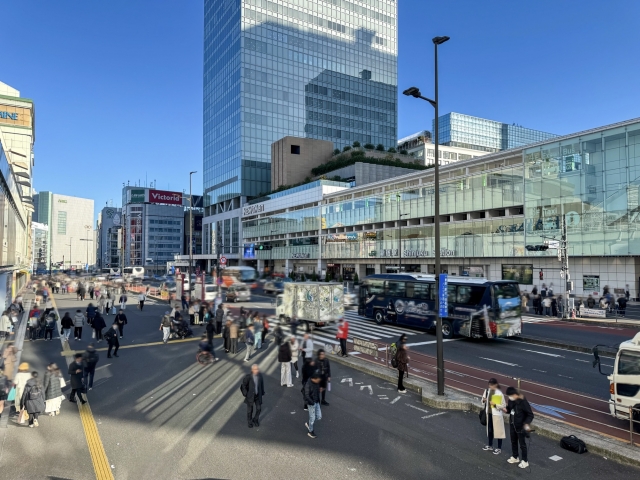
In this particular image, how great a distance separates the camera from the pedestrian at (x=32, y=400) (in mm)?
9633

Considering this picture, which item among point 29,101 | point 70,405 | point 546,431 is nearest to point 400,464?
point 546,431

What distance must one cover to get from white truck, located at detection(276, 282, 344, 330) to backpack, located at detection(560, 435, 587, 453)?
15.5 meters

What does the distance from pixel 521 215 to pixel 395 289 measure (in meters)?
23.3

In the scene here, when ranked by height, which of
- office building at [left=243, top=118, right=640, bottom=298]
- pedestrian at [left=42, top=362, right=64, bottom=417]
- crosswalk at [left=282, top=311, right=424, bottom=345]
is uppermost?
office building at [left=243, top=118, right=640, bottom=298]

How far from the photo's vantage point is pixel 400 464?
7918 mm

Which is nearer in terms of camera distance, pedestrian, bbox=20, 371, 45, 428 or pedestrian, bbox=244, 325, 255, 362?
pedestrian, bbox=20, 371, 45, 428

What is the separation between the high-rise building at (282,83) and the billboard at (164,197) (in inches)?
1760

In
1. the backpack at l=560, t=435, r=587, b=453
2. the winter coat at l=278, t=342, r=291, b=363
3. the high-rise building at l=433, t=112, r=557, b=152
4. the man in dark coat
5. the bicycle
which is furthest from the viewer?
the high-rise building at l=433, t=112, r=557, b=152

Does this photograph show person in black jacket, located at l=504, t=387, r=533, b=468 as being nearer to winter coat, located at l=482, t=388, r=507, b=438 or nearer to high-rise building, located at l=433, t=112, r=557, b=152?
winter coat, located at l=482, t=388, r=507, b=438

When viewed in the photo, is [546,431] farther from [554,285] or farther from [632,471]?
[554,285]

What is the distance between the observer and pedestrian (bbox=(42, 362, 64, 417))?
34.1 feet

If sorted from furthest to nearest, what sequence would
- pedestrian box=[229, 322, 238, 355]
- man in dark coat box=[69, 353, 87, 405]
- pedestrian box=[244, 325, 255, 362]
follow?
pedestrian box=[229, 322, 238, 355]
pedestrian box=[244, 325, 255, 362]
man in dark coat box=[69, 353, 87, 405]

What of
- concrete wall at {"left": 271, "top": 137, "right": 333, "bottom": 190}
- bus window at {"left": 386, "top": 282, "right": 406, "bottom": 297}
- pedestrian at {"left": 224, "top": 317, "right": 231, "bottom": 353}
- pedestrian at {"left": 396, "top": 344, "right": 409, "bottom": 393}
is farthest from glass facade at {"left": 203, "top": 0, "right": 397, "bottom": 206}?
pedestrian at {"left": 396, "top": 344, "right": 409, "bottom": 393}

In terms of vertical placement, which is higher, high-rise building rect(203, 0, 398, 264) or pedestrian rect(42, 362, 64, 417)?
high-rise building rect(203, 0, 398, 264)
